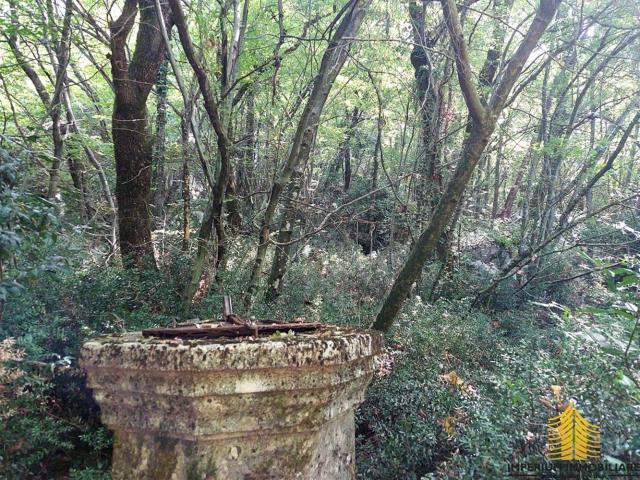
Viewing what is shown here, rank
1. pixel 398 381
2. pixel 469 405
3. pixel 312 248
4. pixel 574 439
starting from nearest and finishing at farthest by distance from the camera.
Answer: pixel 574 439, pixel 469 405, pixel 398 381, pixel 312 248

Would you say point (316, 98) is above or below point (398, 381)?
above

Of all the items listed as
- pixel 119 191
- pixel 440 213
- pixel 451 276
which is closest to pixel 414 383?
pixel 440 213

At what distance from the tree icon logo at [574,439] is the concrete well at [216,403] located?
0.94m

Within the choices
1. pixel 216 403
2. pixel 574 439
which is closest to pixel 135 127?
pixel 216 403

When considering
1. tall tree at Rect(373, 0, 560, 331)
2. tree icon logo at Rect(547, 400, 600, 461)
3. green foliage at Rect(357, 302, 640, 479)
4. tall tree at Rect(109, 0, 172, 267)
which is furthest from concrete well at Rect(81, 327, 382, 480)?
tall tree at Rect(109, 0, 172, 267)

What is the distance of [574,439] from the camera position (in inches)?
66.6

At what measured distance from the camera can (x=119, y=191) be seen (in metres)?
5.21

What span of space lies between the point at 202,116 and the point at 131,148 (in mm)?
1513

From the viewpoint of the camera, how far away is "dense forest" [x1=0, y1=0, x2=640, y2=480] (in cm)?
242

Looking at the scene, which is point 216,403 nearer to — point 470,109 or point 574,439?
point 574,439

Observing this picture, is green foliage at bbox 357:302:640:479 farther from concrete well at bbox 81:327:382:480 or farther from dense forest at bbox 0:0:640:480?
concrete well at bbox 81:327:382:480

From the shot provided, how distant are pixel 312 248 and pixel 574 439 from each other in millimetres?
7210

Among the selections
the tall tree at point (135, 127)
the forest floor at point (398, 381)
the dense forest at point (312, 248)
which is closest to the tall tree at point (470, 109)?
the dense forest at point (312, 248)

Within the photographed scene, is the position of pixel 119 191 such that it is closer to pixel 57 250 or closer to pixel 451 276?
pixel 57 250
